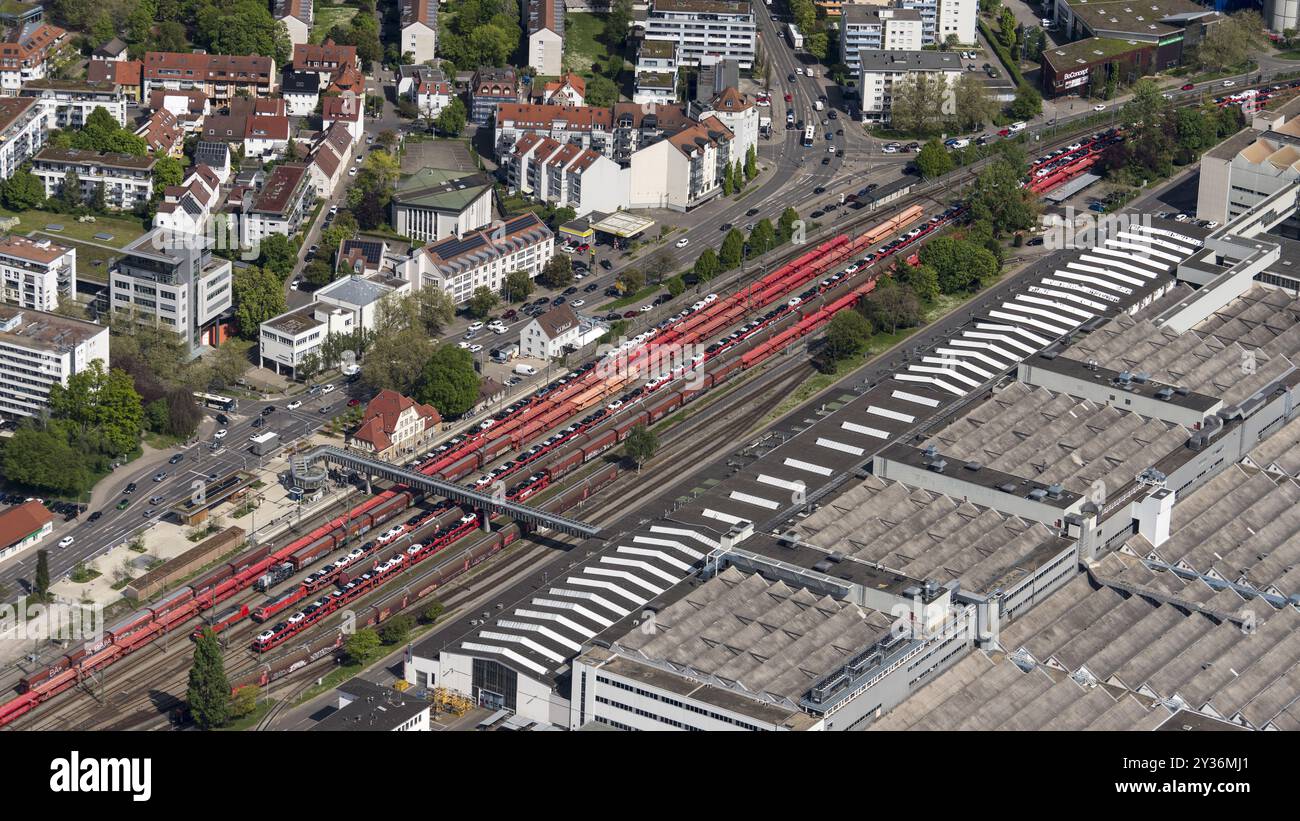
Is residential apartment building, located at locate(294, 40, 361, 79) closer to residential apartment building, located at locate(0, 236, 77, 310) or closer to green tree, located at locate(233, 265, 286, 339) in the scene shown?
residential apartment building, located at locate(0, 236, 77, 310)

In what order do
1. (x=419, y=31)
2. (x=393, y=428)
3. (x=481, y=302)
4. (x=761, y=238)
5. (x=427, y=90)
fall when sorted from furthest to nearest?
(x=419, y=31), (x=427, y=90), (x=761, y=238), (x=481, y=302), (x=393, y=428)

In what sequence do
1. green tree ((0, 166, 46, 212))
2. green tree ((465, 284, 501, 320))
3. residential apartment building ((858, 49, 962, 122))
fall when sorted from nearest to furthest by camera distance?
green tree ((465, 284, 501, 320)) → green tree ((0, 166, 46, 212)) → residential apartment building ((858, 49, 962, 122))

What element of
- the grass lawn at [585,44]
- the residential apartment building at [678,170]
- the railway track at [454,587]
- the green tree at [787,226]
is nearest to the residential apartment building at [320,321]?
the railway track at [454,587]

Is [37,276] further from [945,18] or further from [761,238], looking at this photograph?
[945,18]

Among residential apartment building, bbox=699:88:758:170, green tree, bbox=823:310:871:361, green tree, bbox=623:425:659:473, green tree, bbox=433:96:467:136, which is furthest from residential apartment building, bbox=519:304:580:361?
green tree, bbox=433:96:467:136

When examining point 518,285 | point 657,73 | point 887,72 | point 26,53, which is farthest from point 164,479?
point 887,72

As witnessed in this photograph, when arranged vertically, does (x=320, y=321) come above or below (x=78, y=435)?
above
